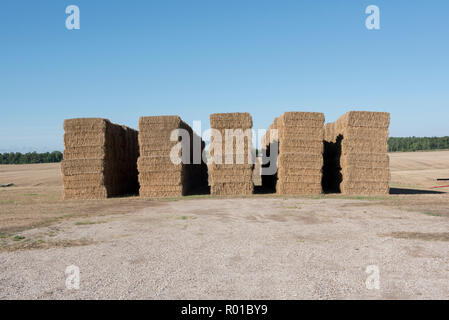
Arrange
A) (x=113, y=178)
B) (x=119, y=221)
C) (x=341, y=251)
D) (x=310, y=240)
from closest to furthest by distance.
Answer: (x=341, y=251) → (x=310, y=240) → (x=119, y=221) → (x=113, y=178)

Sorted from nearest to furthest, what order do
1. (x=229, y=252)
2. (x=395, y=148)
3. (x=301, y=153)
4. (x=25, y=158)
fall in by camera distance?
(x=229, y=252)
(x=301, y=153)
(x=25, y=158)
(x=395, y=148)

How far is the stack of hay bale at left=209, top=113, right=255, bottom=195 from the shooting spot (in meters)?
14.1

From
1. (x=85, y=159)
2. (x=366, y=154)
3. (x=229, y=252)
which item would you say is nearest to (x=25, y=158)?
(x=85, y=159)

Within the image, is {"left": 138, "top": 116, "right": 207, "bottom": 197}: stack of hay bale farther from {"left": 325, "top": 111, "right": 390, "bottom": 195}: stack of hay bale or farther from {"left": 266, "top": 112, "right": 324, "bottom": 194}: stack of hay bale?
{"left": 325, "top": 111, "right": 390, "bottom": 195}: stack of hay bale

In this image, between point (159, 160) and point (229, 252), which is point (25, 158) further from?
point (229, 252)

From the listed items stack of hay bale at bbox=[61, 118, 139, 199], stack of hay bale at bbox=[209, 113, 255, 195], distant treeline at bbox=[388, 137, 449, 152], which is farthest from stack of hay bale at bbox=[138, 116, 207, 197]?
distant treeline at bbox=[388, 137, 449, 152]

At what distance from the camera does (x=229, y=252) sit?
18.5 feet

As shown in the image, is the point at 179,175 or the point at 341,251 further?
the point at 179,175

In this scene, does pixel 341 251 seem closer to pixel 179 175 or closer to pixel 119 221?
pixel 119 221

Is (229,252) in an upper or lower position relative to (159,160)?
lower

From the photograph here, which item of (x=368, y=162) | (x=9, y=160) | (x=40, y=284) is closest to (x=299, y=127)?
(x=368, y=162)

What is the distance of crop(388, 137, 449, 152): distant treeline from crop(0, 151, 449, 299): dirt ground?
70508mm

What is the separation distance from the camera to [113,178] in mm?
15273

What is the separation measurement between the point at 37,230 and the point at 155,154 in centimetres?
695
